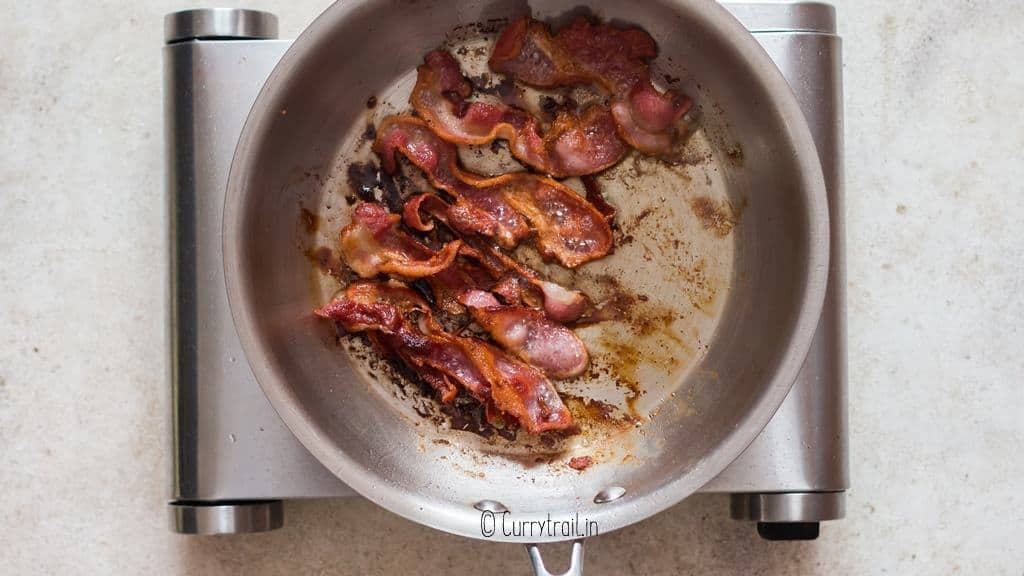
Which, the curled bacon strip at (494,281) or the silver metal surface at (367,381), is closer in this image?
the silver metal surface at (367,381)

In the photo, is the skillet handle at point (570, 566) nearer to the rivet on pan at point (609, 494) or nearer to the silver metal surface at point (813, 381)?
the rivet on pan at point (609, 494)

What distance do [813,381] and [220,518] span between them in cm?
67

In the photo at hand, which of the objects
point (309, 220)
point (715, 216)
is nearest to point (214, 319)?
point (309, 220)

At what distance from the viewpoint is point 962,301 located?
1160mm

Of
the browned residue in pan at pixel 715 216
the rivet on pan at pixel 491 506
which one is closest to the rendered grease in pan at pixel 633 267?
the browned residue in pan at pixel 715 216

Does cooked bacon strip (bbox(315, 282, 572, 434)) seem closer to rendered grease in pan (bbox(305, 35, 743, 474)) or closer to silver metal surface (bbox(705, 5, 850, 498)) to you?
rendered grease in pan (bbox(305, 35, 743, 474))

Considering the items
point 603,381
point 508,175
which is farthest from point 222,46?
point 603,381

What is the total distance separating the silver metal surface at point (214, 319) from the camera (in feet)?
3.33

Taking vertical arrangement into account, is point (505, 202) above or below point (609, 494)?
above

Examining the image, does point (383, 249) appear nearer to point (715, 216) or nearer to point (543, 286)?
point (543, 286)

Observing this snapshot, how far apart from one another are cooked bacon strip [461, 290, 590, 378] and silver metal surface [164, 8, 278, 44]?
0.39 metres

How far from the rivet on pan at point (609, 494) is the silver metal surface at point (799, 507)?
0.16 meters

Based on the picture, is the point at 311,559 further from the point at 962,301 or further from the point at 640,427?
the point at 962,301

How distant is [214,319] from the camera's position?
40.0 inches
